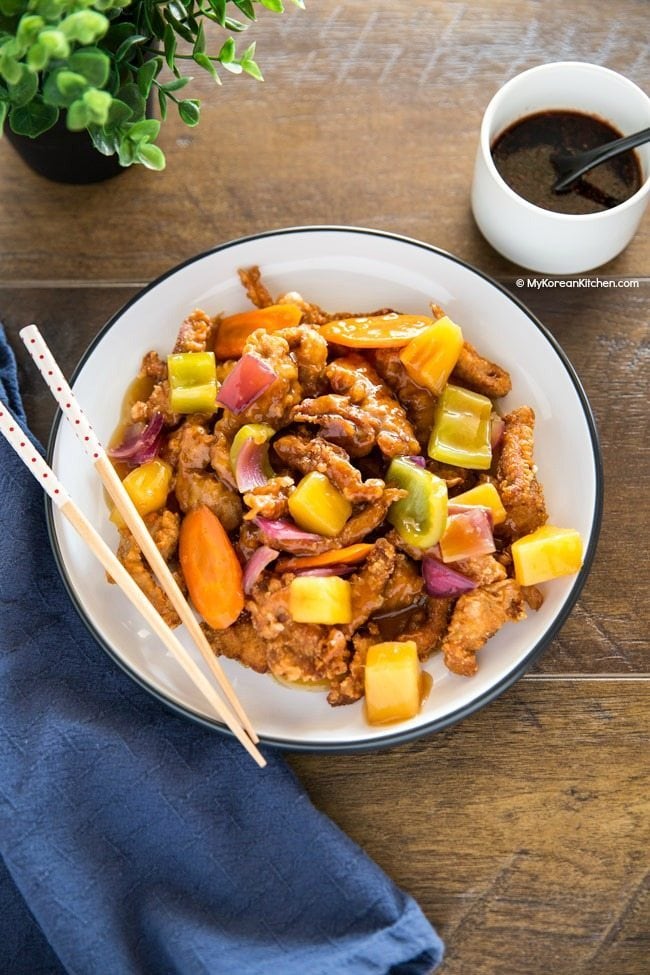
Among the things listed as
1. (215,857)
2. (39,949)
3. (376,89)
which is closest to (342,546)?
(215,857)

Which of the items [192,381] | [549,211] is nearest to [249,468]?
[192,381]

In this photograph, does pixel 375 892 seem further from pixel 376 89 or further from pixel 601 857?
pixel 376 89

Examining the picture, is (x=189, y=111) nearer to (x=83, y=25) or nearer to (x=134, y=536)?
(x=83, y=25)

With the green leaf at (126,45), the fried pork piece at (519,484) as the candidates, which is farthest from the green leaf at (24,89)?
the fried pork piece at (519,484)

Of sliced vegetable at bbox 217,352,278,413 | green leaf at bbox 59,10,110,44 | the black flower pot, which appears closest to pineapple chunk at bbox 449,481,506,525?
sliced vegetable at bbox 217,352,278,413

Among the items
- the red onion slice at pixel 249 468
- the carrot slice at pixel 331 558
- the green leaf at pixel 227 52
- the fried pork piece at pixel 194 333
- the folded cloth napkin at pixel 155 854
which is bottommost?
the folded cloth napkin at pixel 155 854

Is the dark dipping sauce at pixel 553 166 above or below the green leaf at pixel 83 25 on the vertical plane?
below

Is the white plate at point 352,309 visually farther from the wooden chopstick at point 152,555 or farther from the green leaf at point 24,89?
the green leaf at point 24,89
